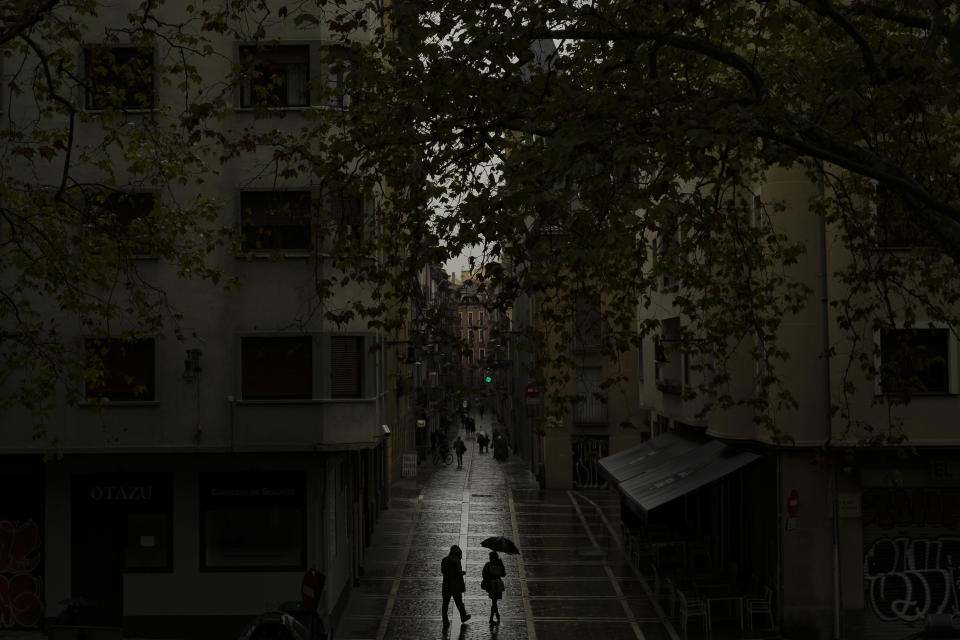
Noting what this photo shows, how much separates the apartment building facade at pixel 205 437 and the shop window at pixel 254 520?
0.03 m

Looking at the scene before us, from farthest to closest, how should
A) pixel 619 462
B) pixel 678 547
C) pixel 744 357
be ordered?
pixel 619 462 < pixel 678 547 < pixel 744 357

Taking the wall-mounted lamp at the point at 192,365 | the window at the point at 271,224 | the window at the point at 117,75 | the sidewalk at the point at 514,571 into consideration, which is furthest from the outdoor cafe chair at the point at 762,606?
the window at the point at 117,75

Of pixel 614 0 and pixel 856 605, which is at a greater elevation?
pixel 614 0

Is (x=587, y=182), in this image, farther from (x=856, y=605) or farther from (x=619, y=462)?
(x=619, y=462)

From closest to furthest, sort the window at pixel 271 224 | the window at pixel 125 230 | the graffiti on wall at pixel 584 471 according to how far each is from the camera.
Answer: the window at pixel 125 230 → the window at pixel 271 224 → the graffiti on wall at pixel 584 471

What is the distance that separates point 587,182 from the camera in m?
11.3

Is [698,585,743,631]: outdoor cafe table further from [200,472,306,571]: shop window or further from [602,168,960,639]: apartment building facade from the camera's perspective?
[200,472,306,571]: shop window

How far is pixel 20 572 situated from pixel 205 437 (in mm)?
4488

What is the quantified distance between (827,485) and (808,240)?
4.64 m

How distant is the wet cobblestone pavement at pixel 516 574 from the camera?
21547mm

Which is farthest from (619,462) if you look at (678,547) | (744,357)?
(744,357)

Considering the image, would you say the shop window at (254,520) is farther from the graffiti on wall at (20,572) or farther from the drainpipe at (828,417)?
the drainpipe at (828,417)

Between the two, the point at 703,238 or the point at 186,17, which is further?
the point at 186,17

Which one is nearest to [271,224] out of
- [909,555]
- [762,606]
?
[762,606]
